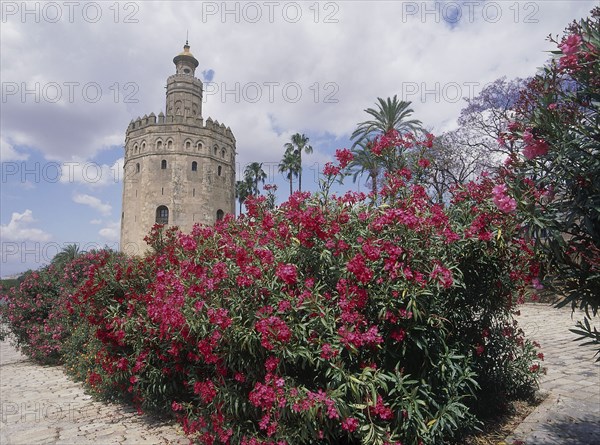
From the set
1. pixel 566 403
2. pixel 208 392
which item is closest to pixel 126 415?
pixel 208 392

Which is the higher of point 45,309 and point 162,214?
point 162,214

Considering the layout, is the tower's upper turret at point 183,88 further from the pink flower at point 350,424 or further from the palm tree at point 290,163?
the pink flower at point 350,424

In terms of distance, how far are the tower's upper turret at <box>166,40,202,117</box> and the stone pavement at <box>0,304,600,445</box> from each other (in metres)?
36.0

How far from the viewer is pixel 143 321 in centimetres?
541

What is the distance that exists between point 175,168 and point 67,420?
35.0 m

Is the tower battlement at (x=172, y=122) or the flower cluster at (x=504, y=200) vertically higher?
the tower battlement at (x=172, y=122)

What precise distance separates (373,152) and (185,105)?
40.1 metres

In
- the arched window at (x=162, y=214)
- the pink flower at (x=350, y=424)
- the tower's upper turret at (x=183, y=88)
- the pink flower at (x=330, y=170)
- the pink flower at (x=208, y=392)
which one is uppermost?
the tower's upper turret at (x=183, y=88)

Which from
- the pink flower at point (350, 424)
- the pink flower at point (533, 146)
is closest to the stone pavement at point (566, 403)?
the pink flower at point (533, 146)

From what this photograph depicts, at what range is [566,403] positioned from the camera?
532cm

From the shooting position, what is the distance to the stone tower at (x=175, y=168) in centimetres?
3828

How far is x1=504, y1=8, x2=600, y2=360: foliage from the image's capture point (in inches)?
Answer: 102

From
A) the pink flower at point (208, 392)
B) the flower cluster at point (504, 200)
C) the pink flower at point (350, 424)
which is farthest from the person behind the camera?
the pink flower at point (208, 392)

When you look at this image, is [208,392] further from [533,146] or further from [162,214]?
[162,214]
